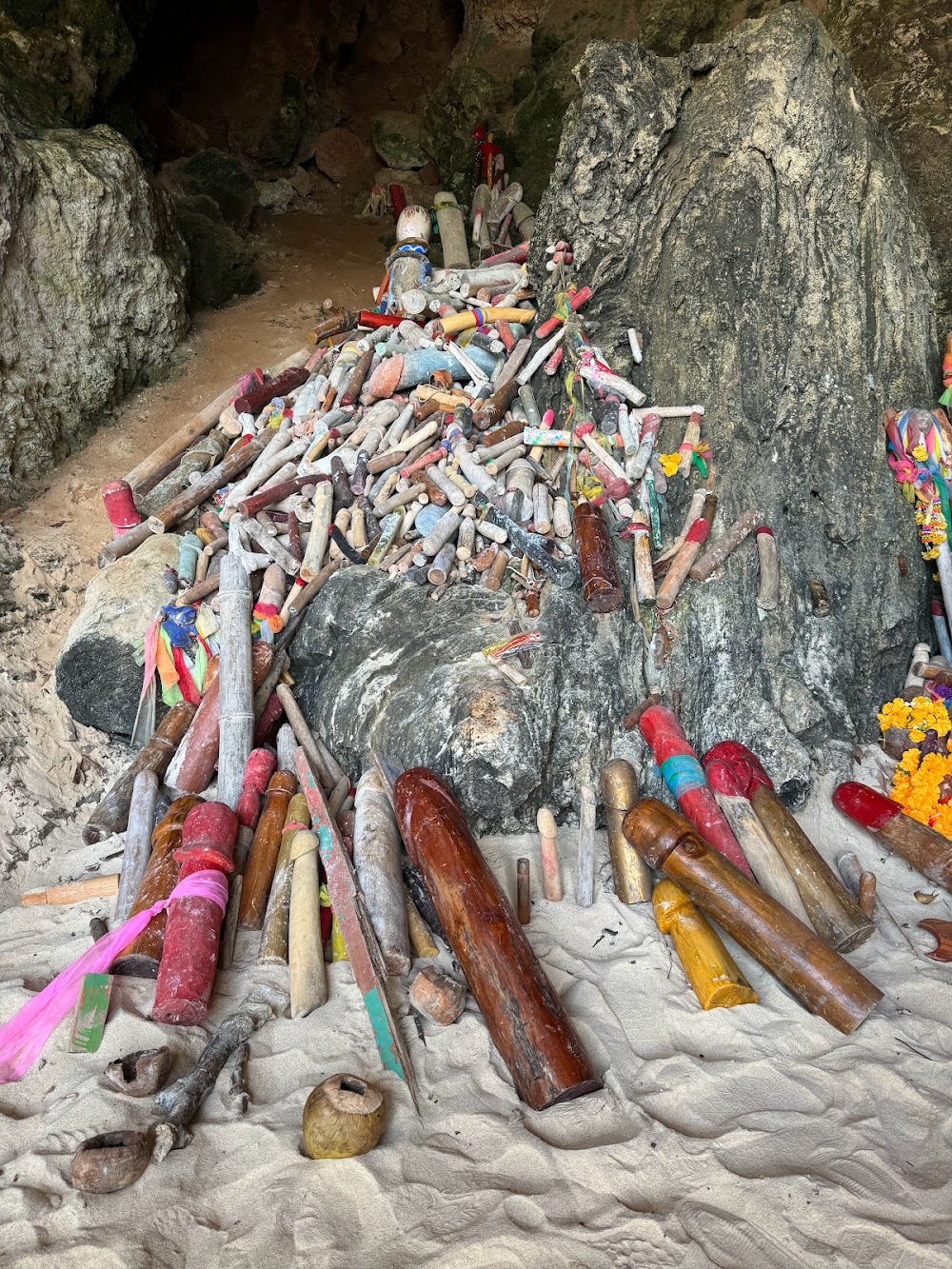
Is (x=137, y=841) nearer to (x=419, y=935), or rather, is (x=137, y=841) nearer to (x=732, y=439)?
(x=419, y=935)

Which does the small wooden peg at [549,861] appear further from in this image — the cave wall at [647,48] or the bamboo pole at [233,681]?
the cave wall at [647,48]

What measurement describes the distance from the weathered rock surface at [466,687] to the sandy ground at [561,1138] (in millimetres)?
798

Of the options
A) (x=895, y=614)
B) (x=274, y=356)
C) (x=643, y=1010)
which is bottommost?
(x=643, y=1010)

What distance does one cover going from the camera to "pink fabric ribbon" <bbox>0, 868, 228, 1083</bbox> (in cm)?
326

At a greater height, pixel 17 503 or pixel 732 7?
pixel 732 7

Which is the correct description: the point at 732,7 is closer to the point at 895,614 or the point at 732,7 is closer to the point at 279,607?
the point at 895,614

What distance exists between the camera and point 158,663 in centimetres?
567

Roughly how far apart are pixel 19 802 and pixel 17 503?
3.61m

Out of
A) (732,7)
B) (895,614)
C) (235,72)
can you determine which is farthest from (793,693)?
(235,72)

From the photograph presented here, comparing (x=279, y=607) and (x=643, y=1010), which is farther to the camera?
(x=279, y=607)

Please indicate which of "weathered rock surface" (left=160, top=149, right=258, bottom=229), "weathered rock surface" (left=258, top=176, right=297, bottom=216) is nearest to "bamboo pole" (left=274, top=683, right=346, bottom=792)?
"weathered rock surface" (left=160, top=149, right=258, bottom=229)

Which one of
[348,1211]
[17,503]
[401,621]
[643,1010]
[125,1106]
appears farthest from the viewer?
[17,503]

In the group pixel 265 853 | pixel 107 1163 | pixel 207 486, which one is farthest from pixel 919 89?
pixel 107 1163

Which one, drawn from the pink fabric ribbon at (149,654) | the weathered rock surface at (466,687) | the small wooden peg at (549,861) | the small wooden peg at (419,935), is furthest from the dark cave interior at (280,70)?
the small wooden peg at (419,935)
